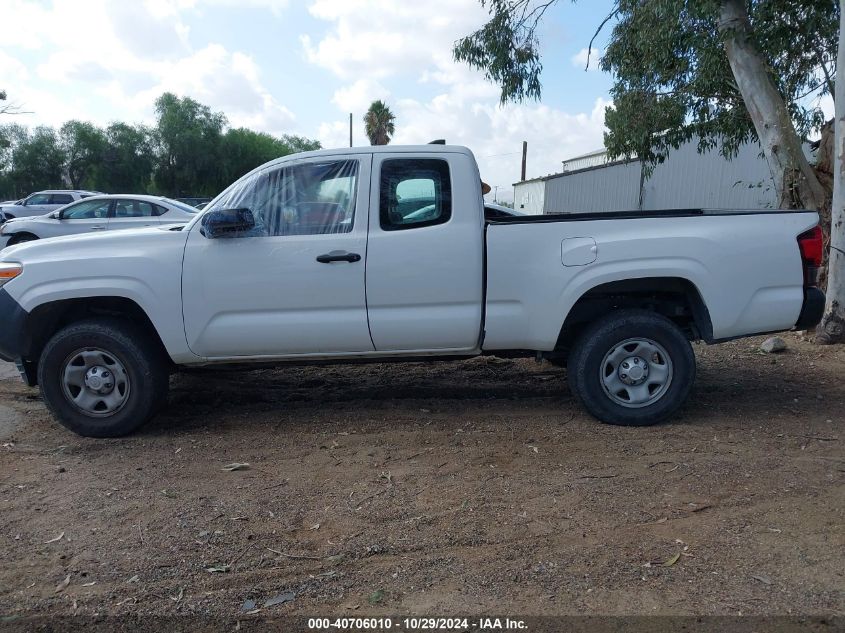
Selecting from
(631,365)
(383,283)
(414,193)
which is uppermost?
(414,193)

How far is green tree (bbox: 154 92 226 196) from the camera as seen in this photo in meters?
48.7

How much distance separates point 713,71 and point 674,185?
1746 cm

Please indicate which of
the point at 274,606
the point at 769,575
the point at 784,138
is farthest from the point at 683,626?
the point at 784,138

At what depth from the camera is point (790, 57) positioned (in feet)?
33.9

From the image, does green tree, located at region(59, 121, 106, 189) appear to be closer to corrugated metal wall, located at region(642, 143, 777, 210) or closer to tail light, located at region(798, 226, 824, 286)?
corrugated metal wall, located at region(642, 143, 777, 210)

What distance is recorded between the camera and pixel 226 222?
4.90m

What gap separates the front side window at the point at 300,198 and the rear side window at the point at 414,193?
24cm

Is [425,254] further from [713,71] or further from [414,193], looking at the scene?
[713,71]

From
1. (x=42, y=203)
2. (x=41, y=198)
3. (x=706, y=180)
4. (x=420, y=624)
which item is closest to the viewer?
(x=420, y=624)

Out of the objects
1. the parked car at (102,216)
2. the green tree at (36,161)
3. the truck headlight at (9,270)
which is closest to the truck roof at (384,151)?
the truck headlight at (9,270)

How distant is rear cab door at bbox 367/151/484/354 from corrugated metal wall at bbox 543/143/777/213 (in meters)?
17.6

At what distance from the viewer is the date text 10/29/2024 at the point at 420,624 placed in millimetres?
2904

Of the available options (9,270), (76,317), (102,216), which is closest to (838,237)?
(76,317)

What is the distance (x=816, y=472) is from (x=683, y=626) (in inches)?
81.7
